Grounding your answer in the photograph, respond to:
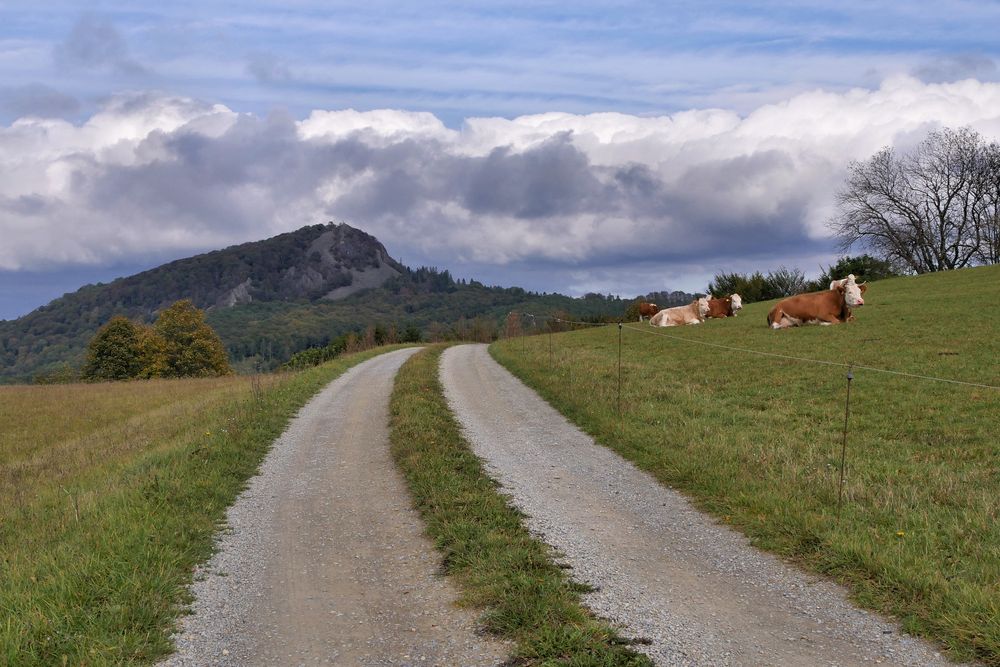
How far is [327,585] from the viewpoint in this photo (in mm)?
6652

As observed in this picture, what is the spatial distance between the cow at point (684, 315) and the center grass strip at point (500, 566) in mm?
27949

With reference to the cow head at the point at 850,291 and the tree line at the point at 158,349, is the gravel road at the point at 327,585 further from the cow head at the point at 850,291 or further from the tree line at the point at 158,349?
the tree line at the point at 158,349

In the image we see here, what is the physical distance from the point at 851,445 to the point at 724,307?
30081 mm

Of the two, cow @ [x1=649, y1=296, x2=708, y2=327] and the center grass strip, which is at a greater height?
Answer: cow @ [x1=649, y1=296, x2=708, y2=327]

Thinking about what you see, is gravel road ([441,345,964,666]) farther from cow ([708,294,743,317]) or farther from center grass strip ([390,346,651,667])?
cow ([708,294,743,317])

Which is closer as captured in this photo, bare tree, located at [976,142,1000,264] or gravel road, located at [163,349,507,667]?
gravel road, located at [163,349,507,667]

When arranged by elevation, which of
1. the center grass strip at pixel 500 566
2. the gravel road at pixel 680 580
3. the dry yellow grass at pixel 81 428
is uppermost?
the center grass strip at pixel 500 566

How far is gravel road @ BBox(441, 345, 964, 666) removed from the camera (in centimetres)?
520

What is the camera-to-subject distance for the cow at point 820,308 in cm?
2936

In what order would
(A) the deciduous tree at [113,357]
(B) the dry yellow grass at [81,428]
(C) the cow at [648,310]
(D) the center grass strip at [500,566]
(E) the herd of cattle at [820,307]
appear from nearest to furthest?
(D) the center grass strip at [500,566] → (B) the dry yellow grass at [81,428] → (E) the herd of cattle at [820,307] → (C) the cow at [648,310] → (A) the deciduous tree at [113,357]

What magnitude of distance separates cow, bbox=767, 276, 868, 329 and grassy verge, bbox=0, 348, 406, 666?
19706 mm

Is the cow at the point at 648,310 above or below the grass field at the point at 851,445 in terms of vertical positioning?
above

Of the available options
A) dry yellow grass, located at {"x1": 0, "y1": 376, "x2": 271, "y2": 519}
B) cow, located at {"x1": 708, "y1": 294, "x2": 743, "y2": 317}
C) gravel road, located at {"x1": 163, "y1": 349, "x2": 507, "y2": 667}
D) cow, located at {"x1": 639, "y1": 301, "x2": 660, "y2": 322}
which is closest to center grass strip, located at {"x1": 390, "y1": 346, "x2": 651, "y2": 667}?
gravel road, located at {"x1": 163, "y1": 349, "x2": 507, "y2": 667}

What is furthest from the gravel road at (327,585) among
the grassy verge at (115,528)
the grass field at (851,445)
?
the grass field at (851,445)
